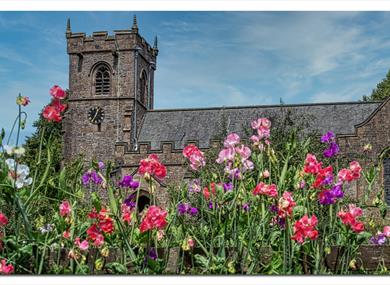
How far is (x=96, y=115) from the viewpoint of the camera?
38.0 meters

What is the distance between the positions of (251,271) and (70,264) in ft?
4.33

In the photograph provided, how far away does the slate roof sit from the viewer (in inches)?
1318

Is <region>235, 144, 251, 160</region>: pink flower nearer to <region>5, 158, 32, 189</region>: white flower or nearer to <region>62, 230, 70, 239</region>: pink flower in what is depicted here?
<region>62, 230, 70, 239</region>: pink flower

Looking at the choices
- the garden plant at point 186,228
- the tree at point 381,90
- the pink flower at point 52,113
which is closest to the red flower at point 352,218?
the garden plant at point 186,228

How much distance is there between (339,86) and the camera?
477 inches

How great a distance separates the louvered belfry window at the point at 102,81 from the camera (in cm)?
3856

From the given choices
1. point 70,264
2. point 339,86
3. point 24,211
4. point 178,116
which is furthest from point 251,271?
point 178,116

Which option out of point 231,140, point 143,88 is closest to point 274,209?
point 231,140

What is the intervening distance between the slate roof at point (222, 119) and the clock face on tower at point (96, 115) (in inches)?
101

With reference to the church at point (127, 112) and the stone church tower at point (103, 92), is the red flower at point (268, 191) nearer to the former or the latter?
the church at point (127, 112)

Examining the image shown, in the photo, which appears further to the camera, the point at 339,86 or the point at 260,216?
the point at 339,86

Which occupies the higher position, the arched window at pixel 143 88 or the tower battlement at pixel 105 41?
the tower battlement at pixel 105 41

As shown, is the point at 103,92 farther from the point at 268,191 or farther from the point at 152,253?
the point at 268,191

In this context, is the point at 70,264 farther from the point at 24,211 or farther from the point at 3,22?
the point at 3,22
